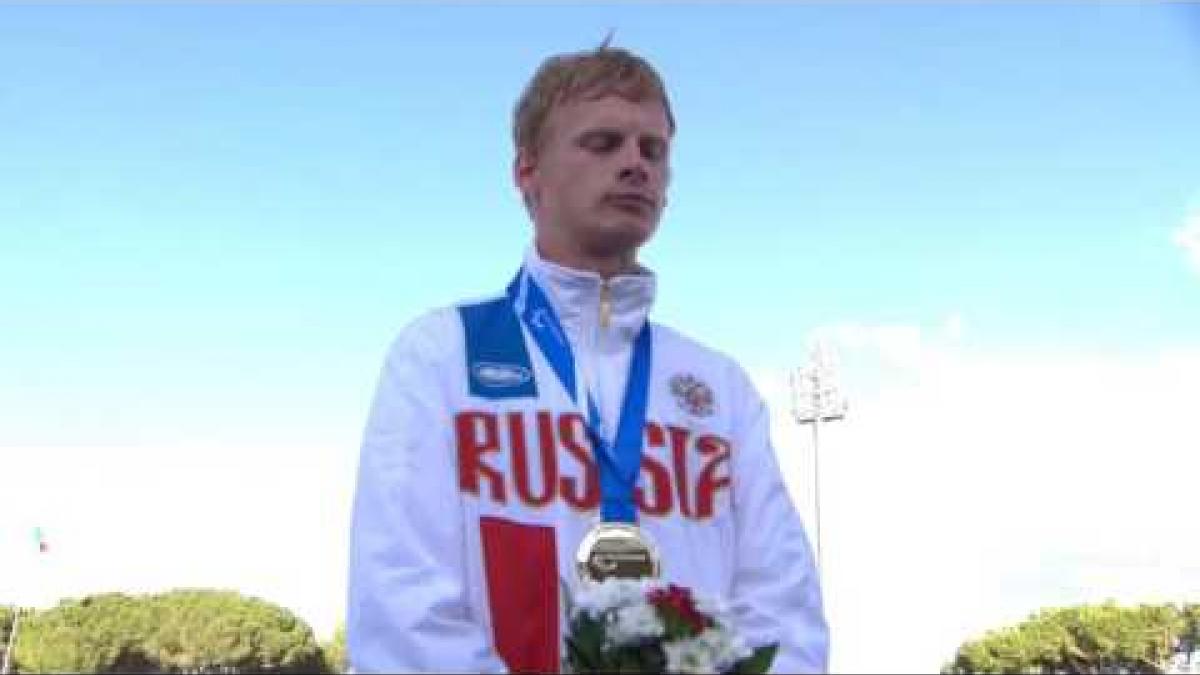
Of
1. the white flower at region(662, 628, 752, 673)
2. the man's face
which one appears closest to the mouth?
the man's face

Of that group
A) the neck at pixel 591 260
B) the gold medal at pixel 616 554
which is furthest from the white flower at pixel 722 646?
the neck at pixel 591 260

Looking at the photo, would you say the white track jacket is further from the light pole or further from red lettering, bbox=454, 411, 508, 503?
the light pole

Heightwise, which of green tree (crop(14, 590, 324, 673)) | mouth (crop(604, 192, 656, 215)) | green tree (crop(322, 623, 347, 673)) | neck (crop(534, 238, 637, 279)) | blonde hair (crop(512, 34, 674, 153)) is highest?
blonde hair (crop(512, 34, 674, 153))

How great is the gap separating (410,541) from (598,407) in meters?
0.67

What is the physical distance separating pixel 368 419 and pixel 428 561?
470 millimetres

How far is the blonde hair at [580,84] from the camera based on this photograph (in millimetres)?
3488

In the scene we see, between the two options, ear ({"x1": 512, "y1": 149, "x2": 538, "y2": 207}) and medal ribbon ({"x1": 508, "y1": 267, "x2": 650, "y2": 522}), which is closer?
medal ribbon ({"x1": 508, "y1": 267, "x2": 650, "y2": 522})

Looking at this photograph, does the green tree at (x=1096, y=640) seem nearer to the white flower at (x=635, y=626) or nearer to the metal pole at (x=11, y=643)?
the metal pole at (x=11, y=643)

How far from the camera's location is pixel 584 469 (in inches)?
127

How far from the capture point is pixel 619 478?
3213mm

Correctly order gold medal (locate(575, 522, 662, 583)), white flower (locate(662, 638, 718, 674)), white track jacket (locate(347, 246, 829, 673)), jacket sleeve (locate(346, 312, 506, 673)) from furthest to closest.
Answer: gold medal (locate(575, 522, 662, 583))
white track jacket (locate(347, 246, 829, 673))
jacket sleeve (locate(346, 312, 506, 673))
white flower (locate(662, 638, 718, 674))

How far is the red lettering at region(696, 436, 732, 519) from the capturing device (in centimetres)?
336

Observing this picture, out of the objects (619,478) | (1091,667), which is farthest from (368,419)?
(1091,667)

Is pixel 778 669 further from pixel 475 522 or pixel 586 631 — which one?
pixel 475 522
